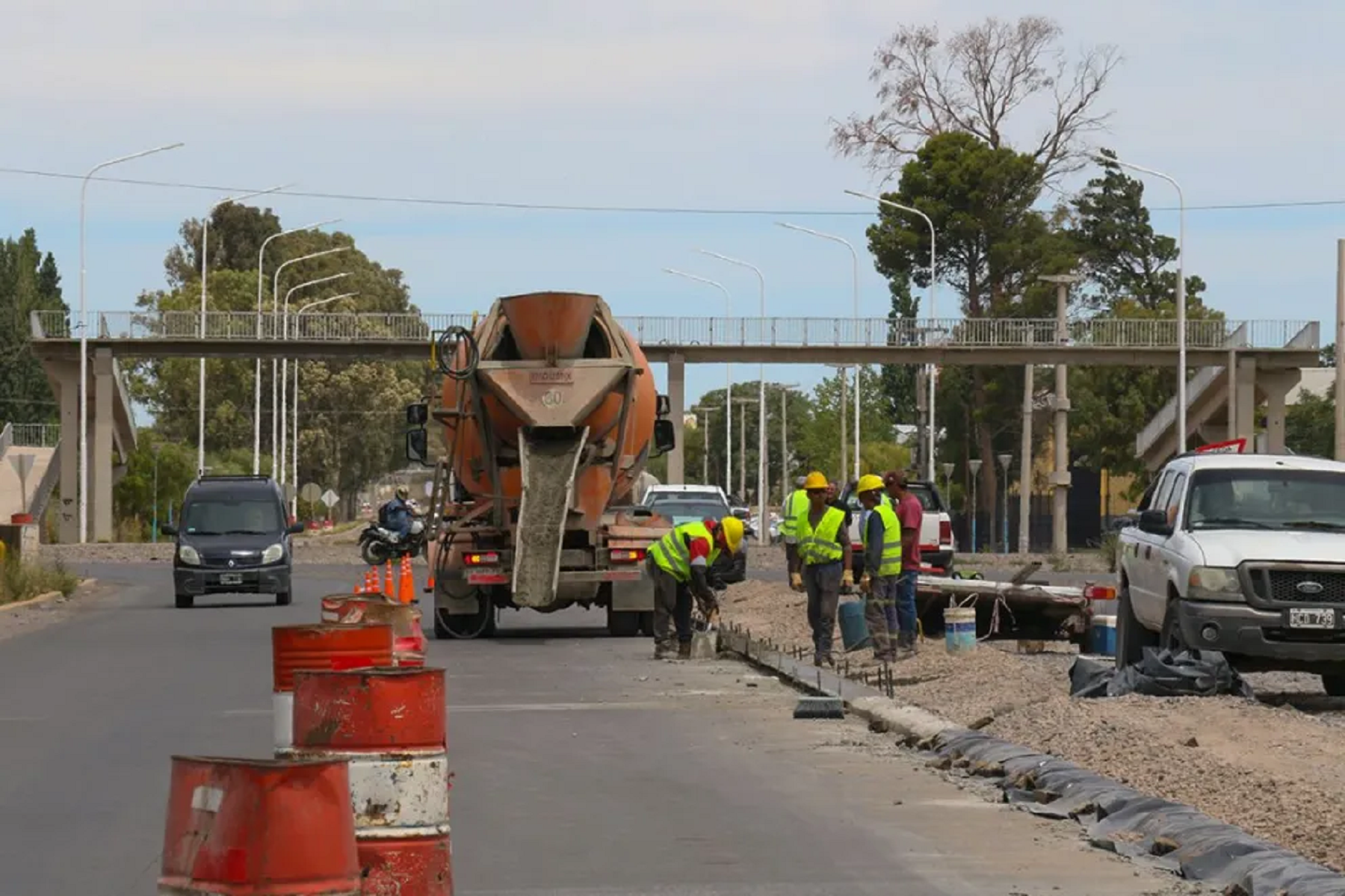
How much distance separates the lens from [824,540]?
21938mm

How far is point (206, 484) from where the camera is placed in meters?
39.7

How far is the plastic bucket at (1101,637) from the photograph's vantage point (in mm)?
25562

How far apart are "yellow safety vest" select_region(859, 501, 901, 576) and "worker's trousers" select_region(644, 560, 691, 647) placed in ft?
8.15

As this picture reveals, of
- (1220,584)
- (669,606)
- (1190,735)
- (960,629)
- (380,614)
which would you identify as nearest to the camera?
(1190,735)

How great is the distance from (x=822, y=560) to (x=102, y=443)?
55739mm

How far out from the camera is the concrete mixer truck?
2688 cm

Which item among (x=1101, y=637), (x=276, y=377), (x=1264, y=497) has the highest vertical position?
(x=276, y=377)

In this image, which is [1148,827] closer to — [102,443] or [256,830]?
[256,830]

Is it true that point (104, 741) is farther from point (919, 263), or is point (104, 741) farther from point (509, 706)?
point (919, 263)

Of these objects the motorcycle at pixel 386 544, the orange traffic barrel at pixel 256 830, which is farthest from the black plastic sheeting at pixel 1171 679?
the motorcycle at pixel 386 544

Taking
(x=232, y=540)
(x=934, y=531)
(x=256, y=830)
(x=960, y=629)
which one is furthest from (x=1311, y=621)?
(x=232, y=540)

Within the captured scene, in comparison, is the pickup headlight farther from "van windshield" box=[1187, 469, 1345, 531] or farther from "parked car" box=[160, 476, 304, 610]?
"parked car" box=[160, 476, 304, 610]

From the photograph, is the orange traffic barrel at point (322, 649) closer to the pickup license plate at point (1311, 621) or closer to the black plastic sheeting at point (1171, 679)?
the black plastic sheeting at point (1171, 679)

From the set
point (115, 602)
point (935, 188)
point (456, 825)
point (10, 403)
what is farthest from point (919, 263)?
point (456, 825)
